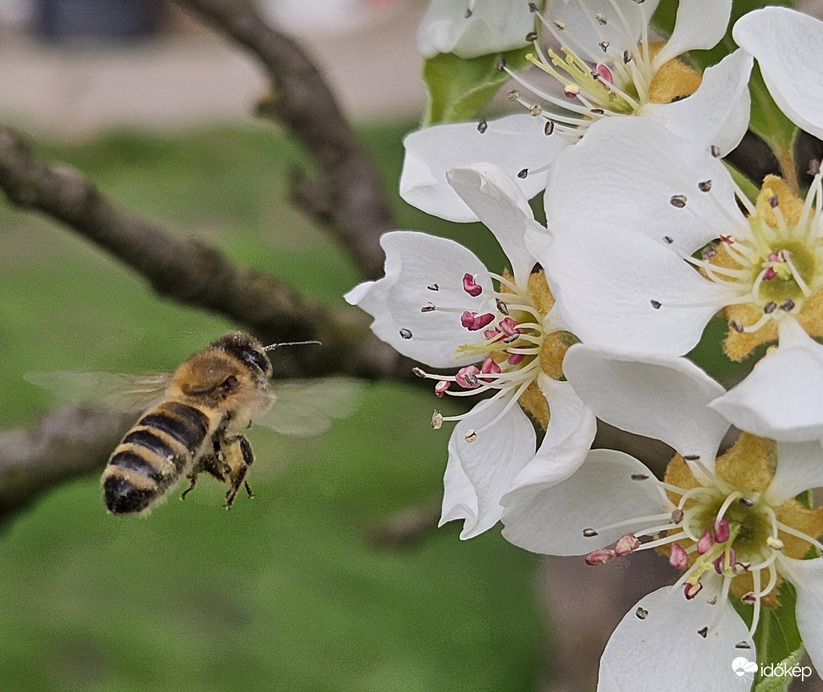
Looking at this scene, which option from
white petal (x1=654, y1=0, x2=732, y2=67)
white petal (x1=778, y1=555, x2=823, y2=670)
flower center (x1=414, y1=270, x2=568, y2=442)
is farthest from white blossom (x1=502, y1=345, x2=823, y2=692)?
white petal (x1=654, y1=0, x2=732, y2=67)

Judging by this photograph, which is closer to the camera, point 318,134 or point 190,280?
point 190,280

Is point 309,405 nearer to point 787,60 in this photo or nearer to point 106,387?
point 106,387

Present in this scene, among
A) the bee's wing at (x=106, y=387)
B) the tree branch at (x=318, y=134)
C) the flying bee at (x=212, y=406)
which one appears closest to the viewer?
the flying bee at (x=212, y=406)

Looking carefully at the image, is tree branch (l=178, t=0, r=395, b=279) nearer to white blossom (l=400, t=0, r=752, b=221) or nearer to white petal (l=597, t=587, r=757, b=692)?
white blossom (l=400, t=0, r=752, b=221)

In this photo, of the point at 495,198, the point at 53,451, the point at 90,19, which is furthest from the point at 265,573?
the point at 90,19

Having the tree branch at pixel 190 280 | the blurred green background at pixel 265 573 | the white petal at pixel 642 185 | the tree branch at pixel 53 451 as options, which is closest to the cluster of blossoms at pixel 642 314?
the white petal at pixel 642 185

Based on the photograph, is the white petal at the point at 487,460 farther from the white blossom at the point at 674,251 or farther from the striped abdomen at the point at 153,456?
the striped abdomen at the point at 153,456

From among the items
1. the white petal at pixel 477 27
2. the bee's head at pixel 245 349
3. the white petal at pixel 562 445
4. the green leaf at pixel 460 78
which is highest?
the white petal at pixel 477 27
